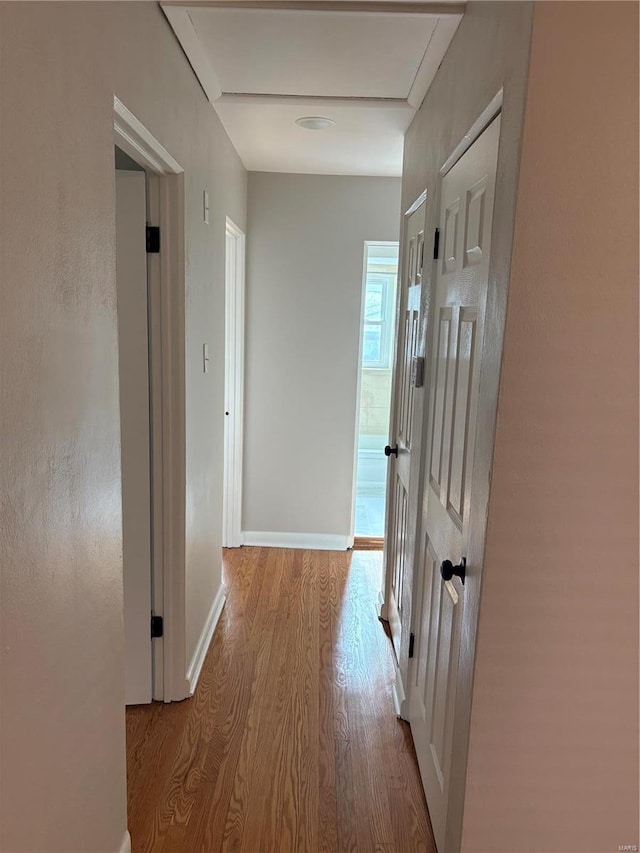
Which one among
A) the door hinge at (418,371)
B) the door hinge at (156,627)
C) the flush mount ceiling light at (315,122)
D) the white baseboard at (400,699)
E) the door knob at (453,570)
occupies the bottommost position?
the white baseboard at (400,699)

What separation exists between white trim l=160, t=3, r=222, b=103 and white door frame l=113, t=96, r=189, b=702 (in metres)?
0.36

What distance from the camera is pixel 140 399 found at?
212cm

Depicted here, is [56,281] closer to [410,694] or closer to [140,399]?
[140,399]

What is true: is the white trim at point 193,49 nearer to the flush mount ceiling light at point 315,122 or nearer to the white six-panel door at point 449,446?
the flush mount ceiling light at point 315,122

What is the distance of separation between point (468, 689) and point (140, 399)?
4.66 ft

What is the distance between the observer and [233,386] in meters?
3.81

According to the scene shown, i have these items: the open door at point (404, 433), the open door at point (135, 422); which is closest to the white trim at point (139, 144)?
the open door at point (135, 422)

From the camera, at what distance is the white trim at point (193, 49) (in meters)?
1.71

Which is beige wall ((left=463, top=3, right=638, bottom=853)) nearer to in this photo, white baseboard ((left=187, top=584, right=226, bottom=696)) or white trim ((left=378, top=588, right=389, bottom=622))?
white baseboard ((left=187, top=584, right=226, bottom=696))

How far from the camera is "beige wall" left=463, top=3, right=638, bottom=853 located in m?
1.11

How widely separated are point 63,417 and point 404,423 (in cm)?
179

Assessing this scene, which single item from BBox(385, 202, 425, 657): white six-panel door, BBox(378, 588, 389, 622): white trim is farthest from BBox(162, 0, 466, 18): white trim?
BBox(378, 588, 389, 622): white trim

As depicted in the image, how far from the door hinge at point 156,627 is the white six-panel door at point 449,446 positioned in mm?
970

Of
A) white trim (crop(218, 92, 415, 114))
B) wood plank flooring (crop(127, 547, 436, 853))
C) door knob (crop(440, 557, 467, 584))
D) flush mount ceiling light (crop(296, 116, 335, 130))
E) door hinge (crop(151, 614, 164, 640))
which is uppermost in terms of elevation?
flush mount ceiling light (crop(296, 116, 335, 130))
